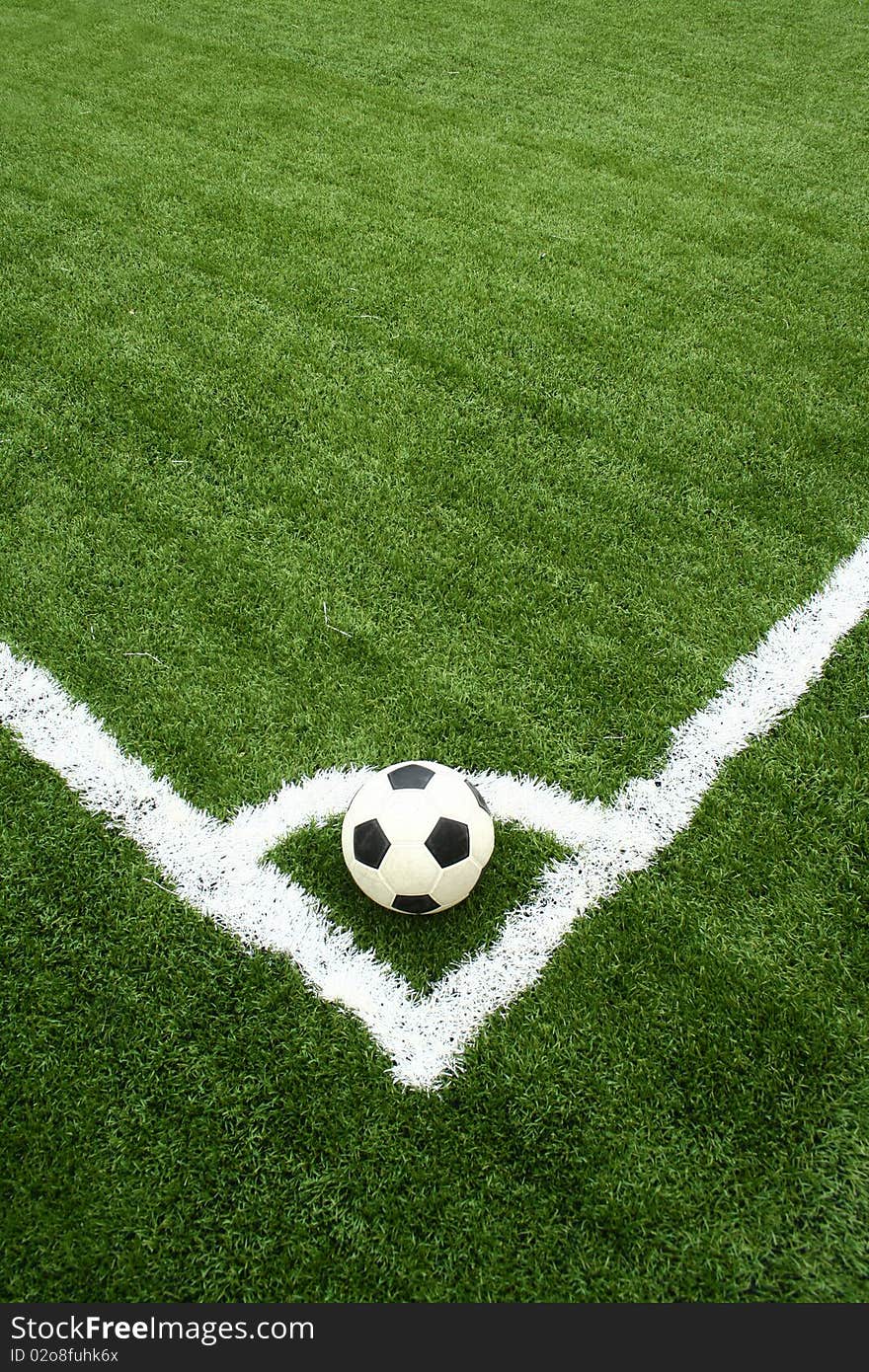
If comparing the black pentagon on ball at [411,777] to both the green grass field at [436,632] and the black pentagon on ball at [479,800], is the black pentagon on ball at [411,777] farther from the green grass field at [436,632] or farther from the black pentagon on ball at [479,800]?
the green grass field at [436,632]

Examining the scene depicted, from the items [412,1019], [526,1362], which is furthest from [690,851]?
Answer: [526,1362]

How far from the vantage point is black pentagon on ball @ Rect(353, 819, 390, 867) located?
76.2 inches

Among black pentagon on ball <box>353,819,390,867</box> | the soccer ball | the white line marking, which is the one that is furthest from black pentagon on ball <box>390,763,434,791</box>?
the white line marking

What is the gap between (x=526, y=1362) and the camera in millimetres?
1490

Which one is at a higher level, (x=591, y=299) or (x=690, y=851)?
(x=591, y=299)

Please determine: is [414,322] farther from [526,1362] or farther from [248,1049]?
[526,1362]

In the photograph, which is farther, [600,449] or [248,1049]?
[600,449]

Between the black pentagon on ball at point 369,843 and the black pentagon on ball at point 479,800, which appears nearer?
the black pentagon on ball at point 369,843

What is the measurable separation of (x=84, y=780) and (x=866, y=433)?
2.91m

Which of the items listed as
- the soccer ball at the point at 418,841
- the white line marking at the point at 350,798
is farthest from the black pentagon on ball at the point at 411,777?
the white line marking at the point at 350,798

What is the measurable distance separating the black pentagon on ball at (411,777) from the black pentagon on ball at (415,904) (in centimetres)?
24

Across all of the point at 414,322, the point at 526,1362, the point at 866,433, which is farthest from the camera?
the point at 414,322

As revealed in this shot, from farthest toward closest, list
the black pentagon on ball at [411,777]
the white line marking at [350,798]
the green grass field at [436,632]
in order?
the black pentagon on ball at [411,777]
the white line marking at [350,798]
the green grass field at [436,632]

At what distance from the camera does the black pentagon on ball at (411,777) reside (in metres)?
2.01
